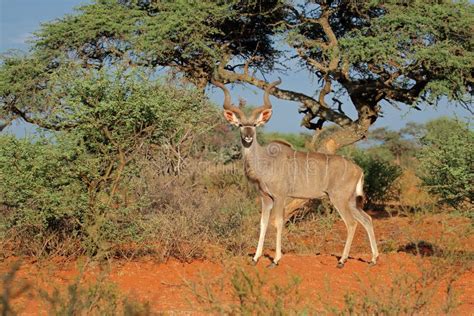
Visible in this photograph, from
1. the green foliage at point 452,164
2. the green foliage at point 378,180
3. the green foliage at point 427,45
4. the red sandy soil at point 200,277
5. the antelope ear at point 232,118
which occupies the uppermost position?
the green foliage at point 427,45

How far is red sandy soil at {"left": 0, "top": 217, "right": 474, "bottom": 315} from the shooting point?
21.6ft

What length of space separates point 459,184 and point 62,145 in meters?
4.77

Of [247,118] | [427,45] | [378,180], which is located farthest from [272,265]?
[378,180]

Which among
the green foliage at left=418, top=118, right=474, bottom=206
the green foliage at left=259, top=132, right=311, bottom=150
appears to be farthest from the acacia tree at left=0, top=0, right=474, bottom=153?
the green foliage at left=259, top=132, right=311, bottom=150

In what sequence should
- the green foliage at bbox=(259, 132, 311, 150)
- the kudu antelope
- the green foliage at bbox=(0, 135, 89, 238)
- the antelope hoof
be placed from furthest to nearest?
the green foliage at bbox=(259, 132, 311, 150) < the kudu antelope < the antelope hoof < the green foliage at bbox=(0, 135, 89, 238)

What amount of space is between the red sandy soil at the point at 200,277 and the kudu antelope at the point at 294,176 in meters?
0.57

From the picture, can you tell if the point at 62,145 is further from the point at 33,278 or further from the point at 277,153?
the point at 277,153

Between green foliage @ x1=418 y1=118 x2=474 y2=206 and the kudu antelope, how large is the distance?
99 centimetres

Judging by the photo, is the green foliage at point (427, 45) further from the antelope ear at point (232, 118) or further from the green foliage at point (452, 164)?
the antelope ear at point (232, 118)

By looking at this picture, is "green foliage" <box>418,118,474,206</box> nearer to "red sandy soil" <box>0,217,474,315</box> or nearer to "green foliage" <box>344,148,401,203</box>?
"red sandy soil" <box>0,217,474,315</box>

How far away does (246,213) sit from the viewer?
35.2 ft

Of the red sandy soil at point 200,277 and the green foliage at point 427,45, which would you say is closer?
the red sandy soil at point 200,277

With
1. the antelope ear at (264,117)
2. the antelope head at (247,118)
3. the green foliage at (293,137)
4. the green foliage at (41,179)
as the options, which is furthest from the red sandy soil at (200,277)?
the green foliage at (293,137)

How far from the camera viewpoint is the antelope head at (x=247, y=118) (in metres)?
8.70
